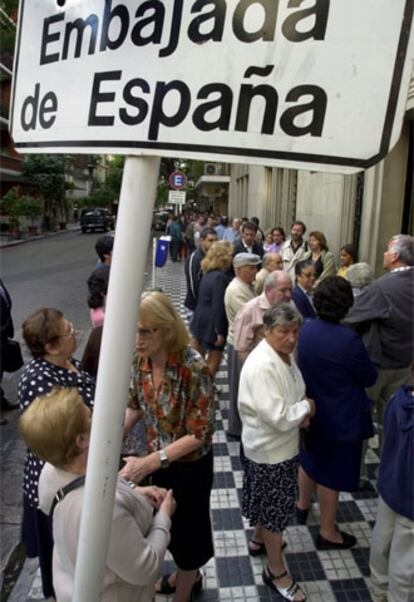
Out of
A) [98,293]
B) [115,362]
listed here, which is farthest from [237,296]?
[115,362]

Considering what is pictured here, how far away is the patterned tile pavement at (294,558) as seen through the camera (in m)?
2.68

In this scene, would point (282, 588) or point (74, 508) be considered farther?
A: point (282, 588)

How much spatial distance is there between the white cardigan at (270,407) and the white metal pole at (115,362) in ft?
4.85

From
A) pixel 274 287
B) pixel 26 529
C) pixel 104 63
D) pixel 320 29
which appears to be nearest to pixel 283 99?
pixel 320 29

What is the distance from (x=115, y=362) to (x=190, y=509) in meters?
1.48

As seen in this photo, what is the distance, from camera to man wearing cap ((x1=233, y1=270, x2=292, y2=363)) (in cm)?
346

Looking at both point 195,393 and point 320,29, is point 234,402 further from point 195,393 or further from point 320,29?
point 320,29

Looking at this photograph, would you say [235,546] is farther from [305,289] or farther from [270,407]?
[305,289]

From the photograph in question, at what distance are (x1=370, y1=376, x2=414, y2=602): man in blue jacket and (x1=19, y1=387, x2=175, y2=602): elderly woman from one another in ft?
4.11

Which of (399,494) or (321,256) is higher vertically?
(321,256)

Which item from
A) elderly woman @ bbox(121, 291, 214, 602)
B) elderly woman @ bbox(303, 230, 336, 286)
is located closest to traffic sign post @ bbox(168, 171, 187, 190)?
elderly woman @ bbox(303, 230, 336, 286)

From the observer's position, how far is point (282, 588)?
263cm

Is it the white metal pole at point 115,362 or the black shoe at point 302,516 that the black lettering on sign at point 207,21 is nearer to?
the white metal pole at point 115,362

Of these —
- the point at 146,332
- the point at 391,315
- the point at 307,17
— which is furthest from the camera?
the point at 391,315
